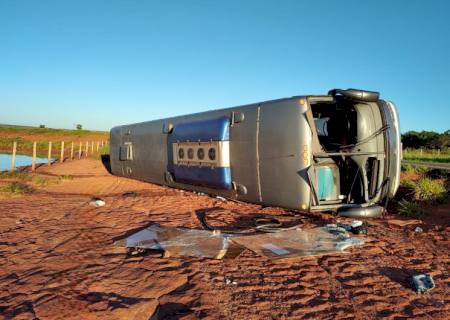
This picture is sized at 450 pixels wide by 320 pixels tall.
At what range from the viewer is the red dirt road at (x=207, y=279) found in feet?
10.4

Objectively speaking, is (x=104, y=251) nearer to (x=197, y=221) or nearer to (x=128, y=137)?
(x=197, y=221)

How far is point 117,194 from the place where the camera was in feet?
34.3

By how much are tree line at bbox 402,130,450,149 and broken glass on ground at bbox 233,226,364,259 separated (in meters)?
40.6

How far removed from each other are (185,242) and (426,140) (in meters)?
43.9

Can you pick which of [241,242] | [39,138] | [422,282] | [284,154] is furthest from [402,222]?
[39,138]

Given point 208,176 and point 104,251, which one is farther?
point 208,176

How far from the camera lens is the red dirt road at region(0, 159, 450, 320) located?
3170mm

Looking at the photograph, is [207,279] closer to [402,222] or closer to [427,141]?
[402,222]

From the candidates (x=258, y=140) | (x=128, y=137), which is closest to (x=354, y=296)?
(x=258, y=140)

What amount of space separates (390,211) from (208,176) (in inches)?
181

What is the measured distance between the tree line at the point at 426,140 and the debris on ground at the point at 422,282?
41.8 m

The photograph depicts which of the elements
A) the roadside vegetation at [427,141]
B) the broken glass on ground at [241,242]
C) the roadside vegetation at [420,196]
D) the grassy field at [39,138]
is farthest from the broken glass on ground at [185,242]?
the grassy field at [39,138]

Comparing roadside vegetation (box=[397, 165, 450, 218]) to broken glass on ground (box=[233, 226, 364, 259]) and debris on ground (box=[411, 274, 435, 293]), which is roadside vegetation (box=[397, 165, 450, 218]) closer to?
broken glass on ground (box=[233, 226, 364, 259])

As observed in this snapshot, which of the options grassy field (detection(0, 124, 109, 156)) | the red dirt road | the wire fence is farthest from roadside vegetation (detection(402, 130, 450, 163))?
grassy field (detection(0, 124, 109, 156))
